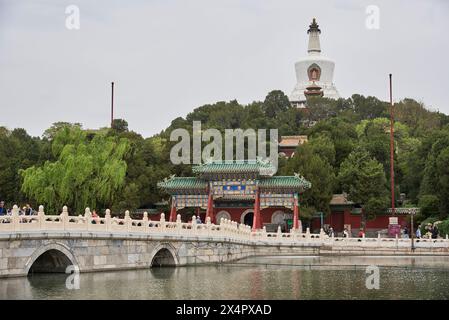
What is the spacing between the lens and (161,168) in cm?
5603

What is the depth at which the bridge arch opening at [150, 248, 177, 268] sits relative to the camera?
3406 cm

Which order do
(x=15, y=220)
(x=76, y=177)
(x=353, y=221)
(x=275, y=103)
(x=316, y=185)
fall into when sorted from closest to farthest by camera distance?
(x=15, y=220)
(x=76, y=177)
(x=316, y=185)
(x=353, y=221)
(x=275, y=103)

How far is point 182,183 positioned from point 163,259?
16428 mm

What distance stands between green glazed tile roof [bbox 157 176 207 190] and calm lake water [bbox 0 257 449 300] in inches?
602

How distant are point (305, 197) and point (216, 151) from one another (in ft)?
21.3

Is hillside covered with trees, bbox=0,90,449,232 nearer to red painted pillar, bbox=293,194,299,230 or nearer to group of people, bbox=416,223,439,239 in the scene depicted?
group of people, bbox=416,223,439,239

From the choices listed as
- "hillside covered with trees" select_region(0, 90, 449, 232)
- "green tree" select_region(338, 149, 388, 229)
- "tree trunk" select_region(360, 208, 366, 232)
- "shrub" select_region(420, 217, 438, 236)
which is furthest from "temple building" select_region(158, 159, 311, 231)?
"shrub" select_region(420, 217, 438, 236)

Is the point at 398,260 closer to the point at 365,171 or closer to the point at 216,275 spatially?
the point at 216,275

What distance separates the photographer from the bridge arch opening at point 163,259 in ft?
112

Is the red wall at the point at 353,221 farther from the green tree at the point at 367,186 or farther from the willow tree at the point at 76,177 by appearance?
the willow tree at the point at 76,177

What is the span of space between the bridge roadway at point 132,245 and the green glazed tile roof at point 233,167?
677 centimetres

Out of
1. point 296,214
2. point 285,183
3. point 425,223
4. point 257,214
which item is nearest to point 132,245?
point 257,214

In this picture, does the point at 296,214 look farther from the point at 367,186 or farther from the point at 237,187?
the point at 367,186

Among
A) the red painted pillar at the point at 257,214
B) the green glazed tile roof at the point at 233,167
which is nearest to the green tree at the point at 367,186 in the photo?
the green glazed tile roof at the point at 233,167
